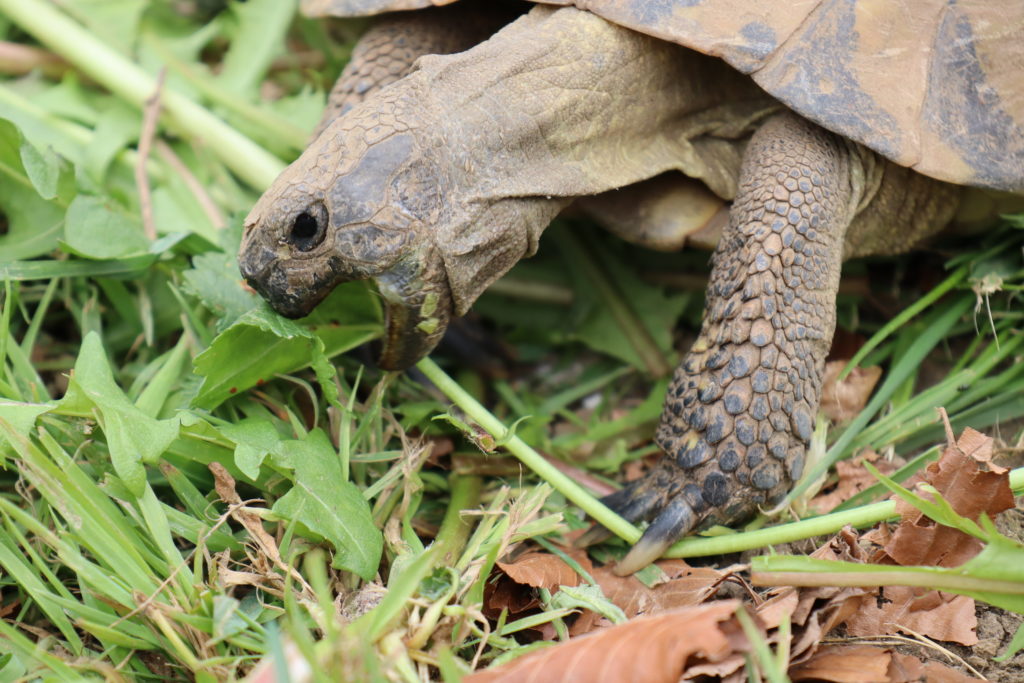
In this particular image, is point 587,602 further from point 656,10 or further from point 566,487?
point 656,10

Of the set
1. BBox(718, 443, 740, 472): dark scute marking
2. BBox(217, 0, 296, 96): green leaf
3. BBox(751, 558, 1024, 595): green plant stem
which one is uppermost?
BBox(217, 0, 296, 96): green leaf

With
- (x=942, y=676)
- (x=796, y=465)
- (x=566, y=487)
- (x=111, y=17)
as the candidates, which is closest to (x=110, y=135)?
(x=111, y=17)

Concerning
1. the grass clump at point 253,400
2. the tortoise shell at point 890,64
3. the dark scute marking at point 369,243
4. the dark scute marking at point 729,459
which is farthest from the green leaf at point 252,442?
the tortoise shell at point 890,64

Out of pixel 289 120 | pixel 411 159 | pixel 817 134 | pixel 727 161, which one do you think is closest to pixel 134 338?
pixel 289 120

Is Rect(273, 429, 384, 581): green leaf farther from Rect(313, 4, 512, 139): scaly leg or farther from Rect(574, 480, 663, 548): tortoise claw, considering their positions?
Rect(313, 4, 512, 139): scaly leg

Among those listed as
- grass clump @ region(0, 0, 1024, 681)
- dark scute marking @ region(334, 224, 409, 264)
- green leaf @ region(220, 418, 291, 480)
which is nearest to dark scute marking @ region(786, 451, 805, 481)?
grass clump @ region(0, 0, 1024, 681)

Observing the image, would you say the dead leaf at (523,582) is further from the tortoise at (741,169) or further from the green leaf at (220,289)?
the green leaf at (220,289)

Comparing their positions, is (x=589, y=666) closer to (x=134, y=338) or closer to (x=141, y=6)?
(x=134, y=338)
